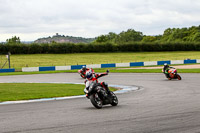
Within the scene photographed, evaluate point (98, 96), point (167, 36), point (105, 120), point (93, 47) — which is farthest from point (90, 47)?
point (167, 36)

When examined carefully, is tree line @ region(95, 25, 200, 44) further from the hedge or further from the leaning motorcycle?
the leaning motorcycle

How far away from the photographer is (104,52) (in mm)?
74500

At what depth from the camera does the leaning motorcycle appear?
33.3 ft

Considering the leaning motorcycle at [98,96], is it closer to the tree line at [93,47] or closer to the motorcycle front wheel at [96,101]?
the motorcycle front wheel at [96,101]

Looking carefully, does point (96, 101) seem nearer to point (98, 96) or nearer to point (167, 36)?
point (98, 96)

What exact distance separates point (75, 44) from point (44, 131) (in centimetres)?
6753

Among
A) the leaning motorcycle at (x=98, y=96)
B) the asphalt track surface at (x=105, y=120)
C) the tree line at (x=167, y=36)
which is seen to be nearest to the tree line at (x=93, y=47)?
the tree line at (x=167, y=36)

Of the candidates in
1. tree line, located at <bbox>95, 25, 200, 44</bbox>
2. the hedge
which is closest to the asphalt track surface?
the hedge

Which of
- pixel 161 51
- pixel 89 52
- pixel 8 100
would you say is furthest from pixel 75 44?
pixel 8 100

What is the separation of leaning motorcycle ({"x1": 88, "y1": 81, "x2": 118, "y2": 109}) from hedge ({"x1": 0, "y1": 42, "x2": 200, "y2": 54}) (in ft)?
190

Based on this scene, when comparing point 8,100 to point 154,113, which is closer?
point 154,113

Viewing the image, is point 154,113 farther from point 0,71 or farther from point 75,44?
point 75,44

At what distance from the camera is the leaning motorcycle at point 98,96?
33.3ft

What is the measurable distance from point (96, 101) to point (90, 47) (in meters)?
64.1
